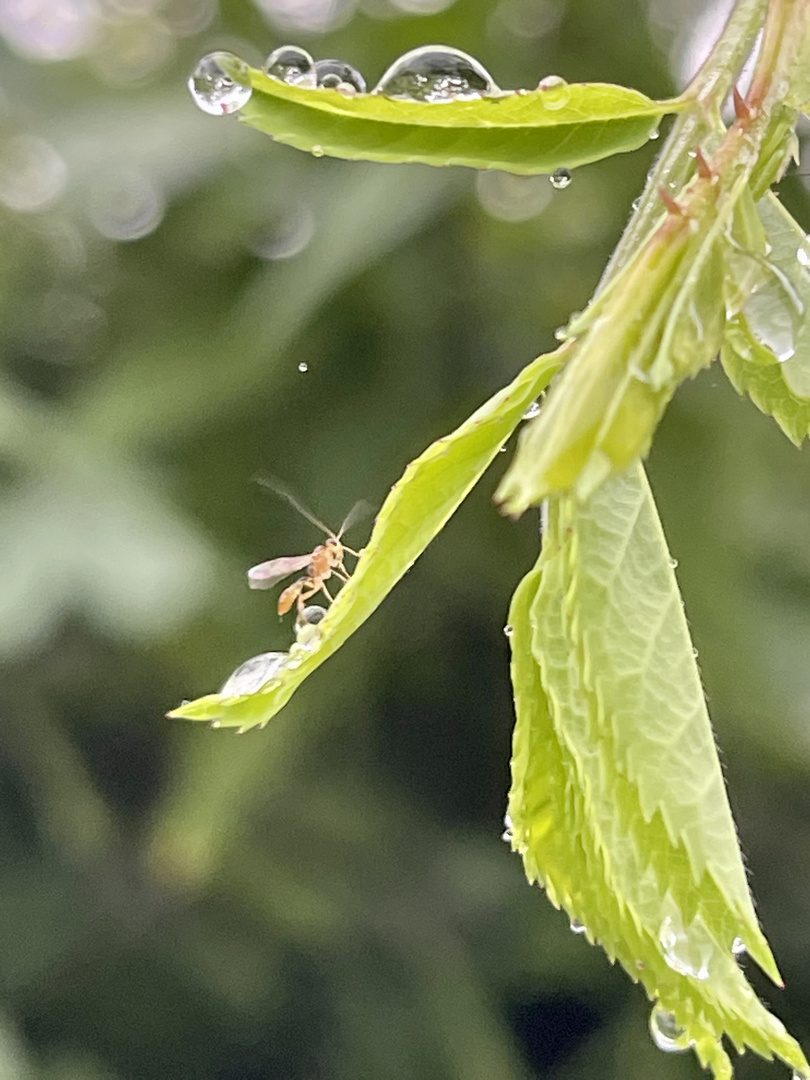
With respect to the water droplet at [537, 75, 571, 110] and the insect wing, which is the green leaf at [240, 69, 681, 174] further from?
the insect wing

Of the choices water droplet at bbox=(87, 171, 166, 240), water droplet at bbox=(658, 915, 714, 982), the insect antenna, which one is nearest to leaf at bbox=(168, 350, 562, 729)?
water droplet at bbox=(658, 915, 714, 982)

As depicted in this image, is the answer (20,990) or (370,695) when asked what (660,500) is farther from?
(20,990)

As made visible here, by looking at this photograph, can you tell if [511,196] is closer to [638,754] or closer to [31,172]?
[31,172]

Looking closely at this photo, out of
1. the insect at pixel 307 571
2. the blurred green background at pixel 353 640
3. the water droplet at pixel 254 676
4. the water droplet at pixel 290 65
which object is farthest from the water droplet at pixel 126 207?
the water droplet at pixel 254 676

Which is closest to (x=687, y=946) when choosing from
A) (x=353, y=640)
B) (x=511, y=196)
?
(x=353, y=640)

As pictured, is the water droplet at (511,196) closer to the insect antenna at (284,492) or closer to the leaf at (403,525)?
the insect antenna at (284,492)

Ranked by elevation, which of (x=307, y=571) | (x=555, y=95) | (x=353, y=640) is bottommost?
(x=353, y=640)
